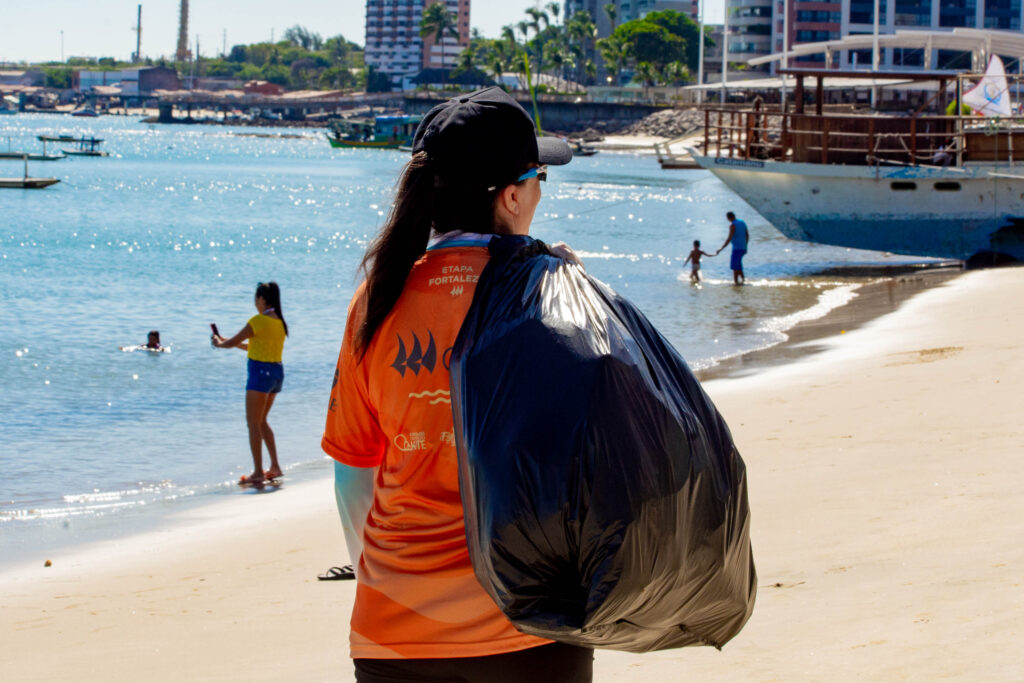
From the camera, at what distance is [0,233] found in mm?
36969

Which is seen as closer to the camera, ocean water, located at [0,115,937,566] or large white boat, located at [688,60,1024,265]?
ocean water, located at [0,115,937,566]

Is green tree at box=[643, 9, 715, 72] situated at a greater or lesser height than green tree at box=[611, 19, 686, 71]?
greater

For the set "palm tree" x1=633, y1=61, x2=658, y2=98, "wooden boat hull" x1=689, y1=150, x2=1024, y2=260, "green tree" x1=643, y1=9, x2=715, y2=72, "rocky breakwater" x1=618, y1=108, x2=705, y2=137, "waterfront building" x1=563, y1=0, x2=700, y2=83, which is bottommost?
"wooden boat hull" x1=689, y1=150, x2=1024, y2=260

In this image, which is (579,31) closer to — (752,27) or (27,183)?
(752,27)

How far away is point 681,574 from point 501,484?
11.6 inches

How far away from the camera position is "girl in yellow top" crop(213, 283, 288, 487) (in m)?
8.12

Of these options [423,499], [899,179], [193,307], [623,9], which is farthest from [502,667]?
[623,9]

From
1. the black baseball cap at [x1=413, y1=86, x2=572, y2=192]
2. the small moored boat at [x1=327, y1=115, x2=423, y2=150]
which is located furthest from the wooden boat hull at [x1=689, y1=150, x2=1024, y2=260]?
the small moored boat at [x1=327, y1=115, x2=423, y2=150]

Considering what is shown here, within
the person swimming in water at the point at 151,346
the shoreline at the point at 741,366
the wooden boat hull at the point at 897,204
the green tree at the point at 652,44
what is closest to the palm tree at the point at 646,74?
the green tree at the point at 652,44

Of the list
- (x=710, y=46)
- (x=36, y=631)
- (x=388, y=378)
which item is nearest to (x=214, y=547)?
(x=36, y=631)

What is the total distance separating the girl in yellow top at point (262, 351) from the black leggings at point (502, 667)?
6331 millimetres

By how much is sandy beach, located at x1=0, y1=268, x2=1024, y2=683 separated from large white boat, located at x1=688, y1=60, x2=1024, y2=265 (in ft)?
44.1

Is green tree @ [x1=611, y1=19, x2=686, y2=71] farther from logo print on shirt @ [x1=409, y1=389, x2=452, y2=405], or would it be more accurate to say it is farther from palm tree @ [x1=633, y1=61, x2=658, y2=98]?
logo print on shirt @ [x1=409, y1=389, x2=452, y2=405]

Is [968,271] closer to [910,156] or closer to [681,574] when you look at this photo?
[910,156]
